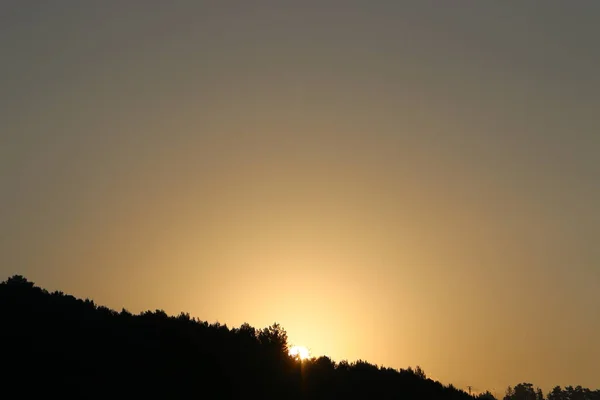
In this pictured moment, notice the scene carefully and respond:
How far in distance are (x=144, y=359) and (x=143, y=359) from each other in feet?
0.15

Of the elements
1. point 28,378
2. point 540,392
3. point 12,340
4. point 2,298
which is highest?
point 540,392

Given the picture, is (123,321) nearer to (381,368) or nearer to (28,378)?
(28,378)

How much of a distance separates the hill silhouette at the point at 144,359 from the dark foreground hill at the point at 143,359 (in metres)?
0.04

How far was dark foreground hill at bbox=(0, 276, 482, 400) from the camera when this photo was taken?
71.6 ft

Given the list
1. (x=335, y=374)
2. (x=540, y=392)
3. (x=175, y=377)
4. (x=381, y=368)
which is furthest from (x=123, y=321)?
(x=540, y=392)

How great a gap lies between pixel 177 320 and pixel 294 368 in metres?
6.37

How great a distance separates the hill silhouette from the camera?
21.9 meters

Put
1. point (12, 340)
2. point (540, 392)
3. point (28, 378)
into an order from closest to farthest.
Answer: point (28, 378), point (12, 340), point (540, 392)

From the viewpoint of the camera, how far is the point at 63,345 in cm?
2358

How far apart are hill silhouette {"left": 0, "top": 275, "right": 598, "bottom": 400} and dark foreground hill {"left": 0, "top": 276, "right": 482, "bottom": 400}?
4 cm

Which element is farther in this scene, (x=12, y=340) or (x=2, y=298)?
(x=2, y=298)

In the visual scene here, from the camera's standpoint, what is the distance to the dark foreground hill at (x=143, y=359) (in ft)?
71.6

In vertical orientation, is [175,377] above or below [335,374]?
below

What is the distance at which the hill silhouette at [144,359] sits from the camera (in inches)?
861
